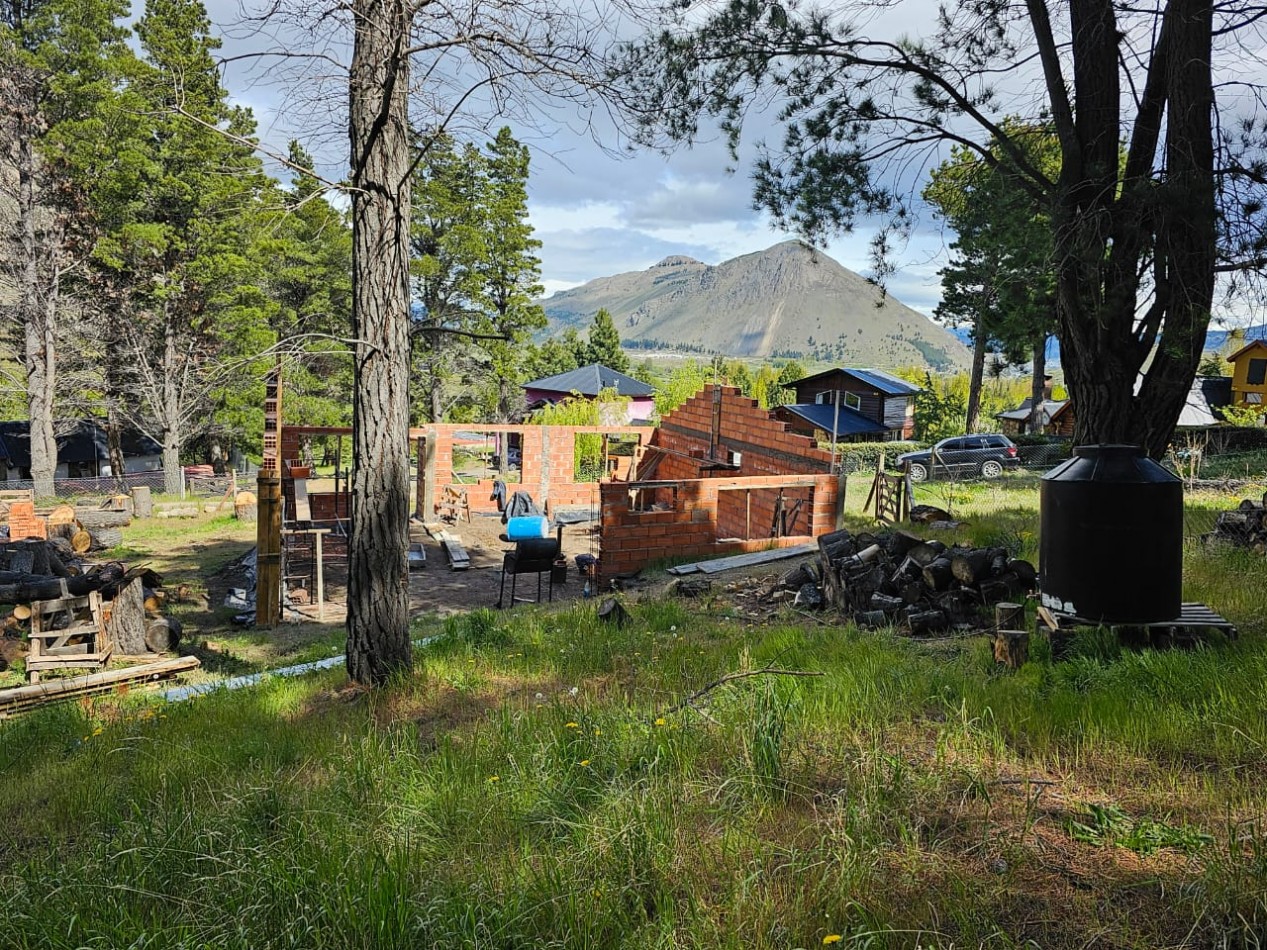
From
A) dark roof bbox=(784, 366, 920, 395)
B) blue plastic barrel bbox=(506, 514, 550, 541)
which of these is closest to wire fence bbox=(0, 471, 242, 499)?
blue plastic barrel bbox=(506, 514, 550, 541)

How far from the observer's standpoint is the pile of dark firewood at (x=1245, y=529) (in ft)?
26.4

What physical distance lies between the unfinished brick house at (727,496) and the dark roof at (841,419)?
23.7m

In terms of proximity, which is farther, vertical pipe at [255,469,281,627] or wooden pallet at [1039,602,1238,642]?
vertical pipe at [255,469,281,627]

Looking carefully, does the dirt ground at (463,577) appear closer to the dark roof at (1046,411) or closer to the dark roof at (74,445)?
the dark roof at (74,445)

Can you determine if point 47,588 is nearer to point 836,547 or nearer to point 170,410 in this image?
point 836,547

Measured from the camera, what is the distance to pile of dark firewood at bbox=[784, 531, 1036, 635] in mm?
7008

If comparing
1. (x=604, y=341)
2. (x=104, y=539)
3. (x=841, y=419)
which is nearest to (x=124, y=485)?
(x=104, y=539)

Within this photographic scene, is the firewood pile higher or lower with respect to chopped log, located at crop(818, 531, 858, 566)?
lower

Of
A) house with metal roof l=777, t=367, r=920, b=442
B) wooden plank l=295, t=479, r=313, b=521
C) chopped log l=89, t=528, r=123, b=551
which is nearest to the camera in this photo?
wooden plank l=295, t=479, r=313, b=521

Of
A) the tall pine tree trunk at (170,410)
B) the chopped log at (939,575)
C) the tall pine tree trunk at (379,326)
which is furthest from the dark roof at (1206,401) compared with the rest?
the tall pine tree trunk at (170,410)

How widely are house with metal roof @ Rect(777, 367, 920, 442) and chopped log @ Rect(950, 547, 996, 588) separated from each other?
113 feet

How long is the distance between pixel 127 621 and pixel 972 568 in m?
9.64

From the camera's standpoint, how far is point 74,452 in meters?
39.4

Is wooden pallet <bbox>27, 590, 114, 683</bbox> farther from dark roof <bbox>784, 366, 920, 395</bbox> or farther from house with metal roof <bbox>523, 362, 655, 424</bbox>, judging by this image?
dark roof <bbox>784, 366, 920, 395</bbox>
